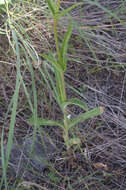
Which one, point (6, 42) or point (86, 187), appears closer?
point (86, 187)

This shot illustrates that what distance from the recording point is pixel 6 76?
1.51 meters

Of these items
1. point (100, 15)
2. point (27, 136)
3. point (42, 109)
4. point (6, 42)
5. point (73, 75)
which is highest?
point (100, 15)

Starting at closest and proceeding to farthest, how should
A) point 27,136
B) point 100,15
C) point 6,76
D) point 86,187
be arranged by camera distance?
point 86,187 < point 27,136 < point 6,76 < point 100,15

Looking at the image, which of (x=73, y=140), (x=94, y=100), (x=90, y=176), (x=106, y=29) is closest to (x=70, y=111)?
(x=94, y=100)

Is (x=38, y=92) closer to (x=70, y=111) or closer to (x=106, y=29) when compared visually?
(x=70, y=111)

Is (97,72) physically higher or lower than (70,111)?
higher

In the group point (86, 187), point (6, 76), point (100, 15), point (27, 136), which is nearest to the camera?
point (86, 187)

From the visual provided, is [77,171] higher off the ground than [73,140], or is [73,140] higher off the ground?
[73,140]

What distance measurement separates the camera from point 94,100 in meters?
1.47

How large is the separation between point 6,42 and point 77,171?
0.90 m

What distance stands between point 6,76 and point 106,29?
709 millimetres

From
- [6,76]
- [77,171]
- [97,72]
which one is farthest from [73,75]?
[77,171]

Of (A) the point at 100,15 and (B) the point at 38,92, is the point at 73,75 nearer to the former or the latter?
(B) the point at 38,92

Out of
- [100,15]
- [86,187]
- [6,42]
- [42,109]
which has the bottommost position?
[86,187]
